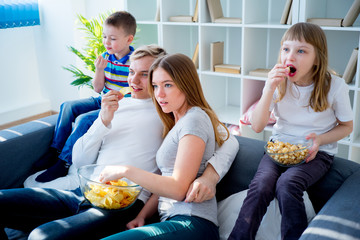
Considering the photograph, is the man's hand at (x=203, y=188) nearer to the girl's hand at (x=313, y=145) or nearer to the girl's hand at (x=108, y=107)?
the girl's hand at (x=313, y=145)

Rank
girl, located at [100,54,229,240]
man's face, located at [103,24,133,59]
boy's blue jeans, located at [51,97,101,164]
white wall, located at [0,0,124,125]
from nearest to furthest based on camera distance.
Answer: girl, located at [100,54,229,240]
boy's blue jeans, located at [51,97,101,164]
man's face, located at [103,24,133,59]
white wall, located at [0,0,124,125]

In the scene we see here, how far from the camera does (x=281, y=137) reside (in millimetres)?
1781

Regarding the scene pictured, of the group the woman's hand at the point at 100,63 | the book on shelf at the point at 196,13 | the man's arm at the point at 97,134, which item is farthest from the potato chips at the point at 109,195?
the book on shelf at the point at 196,13

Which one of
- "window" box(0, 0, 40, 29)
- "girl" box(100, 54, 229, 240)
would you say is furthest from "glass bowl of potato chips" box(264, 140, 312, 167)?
"window" box(0, 0, 40, 29)

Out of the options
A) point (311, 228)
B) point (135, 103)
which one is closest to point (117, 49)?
point (135, 103)

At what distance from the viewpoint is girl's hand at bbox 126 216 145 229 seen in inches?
59.7

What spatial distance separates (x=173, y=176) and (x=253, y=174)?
457 mm

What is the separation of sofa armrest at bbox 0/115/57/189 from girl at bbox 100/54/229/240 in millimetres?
829

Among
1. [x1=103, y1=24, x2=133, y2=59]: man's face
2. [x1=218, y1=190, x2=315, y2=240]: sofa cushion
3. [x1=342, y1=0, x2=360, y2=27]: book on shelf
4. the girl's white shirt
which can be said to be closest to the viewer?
[x1=218, y1=190, x2=315, y2=240]: sofa cushion

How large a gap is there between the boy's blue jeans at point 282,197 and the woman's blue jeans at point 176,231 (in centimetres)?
11

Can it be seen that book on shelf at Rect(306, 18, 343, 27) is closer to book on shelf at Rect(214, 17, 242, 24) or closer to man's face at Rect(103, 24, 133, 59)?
book on shelf at Rect(214, 17, 242, 24)

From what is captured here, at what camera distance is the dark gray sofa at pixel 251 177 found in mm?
1252

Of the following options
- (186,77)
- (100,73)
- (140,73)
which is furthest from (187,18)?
(186,77)

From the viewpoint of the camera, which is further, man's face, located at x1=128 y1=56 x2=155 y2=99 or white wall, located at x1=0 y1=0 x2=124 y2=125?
white wall, located at x1=0 y1=0 x2=124 y2=125
